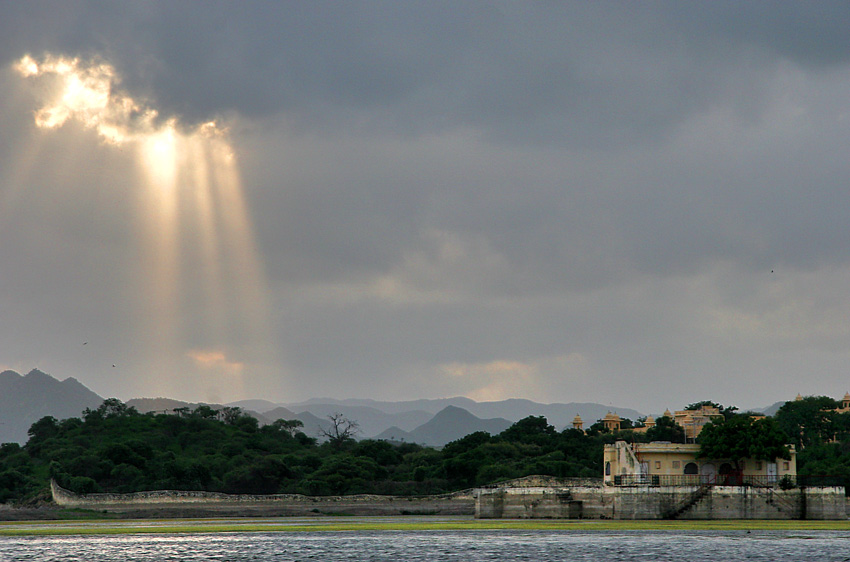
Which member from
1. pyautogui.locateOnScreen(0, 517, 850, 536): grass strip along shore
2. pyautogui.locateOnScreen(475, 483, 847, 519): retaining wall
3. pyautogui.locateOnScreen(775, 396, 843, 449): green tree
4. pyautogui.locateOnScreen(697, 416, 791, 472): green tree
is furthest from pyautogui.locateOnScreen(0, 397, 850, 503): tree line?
pyautogui.locateOnScreen(0, 517, 850, 536): grass strip along shore

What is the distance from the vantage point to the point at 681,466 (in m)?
90.9

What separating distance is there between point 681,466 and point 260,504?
5245 centimetres

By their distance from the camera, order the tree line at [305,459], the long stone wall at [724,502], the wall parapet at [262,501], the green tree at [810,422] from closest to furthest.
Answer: the long stone wall at [724,502] < the wall parapet at [262,501] < the tree line at [305,459] < the green tree at [810,422]

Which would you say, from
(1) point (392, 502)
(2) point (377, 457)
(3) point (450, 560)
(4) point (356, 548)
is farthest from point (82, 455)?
(3) point (450, 560)

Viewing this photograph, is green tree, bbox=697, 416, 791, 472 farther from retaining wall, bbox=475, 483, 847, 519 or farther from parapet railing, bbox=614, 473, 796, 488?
retaining wall, bbox=475, 483, 847, 519

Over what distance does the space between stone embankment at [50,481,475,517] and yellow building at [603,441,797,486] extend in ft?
69.6

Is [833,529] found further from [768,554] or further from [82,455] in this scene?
[82,455]

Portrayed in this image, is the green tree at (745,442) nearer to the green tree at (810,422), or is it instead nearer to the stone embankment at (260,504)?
the stone embankment at (260,504)

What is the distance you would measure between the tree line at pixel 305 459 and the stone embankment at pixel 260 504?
9627mm

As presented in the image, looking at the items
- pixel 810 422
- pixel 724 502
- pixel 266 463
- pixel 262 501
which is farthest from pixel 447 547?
pixel 810 422

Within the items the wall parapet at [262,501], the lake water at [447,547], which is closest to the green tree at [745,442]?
the lake water at [447,547]

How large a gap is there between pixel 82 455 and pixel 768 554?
12192 centimetres

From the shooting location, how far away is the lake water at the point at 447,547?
53281mm

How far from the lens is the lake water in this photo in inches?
2098
